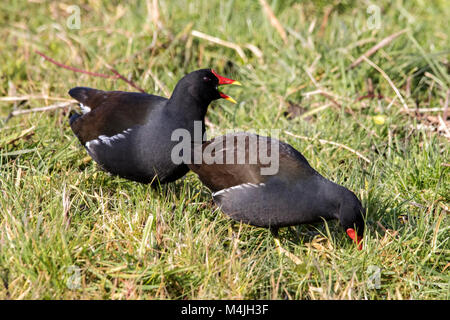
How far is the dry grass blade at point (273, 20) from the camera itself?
18.7 ft

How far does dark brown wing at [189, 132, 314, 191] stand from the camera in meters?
3.57

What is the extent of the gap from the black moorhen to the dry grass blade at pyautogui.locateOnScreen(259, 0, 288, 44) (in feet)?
7.24

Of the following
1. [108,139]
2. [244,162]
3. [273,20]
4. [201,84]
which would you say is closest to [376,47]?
[273,20]

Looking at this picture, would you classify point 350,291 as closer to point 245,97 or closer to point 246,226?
point 246,226

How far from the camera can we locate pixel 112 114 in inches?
157

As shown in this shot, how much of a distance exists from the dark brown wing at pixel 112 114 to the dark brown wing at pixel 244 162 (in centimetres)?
48

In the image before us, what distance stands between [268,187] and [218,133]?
141 centimetres

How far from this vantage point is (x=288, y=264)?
11.1 ft

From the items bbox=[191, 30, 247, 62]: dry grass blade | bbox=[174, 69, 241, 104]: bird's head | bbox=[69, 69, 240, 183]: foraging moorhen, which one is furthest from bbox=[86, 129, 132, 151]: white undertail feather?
bbox=[191, 30, 247, 62]: dry grass blade

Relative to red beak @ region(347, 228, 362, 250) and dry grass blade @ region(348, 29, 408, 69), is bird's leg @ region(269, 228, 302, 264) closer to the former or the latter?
red beak @ region(347, 228, 362, 250)

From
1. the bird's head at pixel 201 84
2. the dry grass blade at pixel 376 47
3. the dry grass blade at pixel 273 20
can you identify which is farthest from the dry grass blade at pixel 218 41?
the bird's head at pixel 201 84

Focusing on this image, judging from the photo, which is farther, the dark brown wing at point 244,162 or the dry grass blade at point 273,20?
the dry grass blade at point 273,20

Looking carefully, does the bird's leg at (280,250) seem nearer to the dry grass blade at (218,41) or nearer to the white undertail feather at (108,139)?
the white undertail feather at (108,139)

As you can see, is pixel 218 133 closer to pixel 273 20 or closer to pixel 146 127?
pixel 146 127
